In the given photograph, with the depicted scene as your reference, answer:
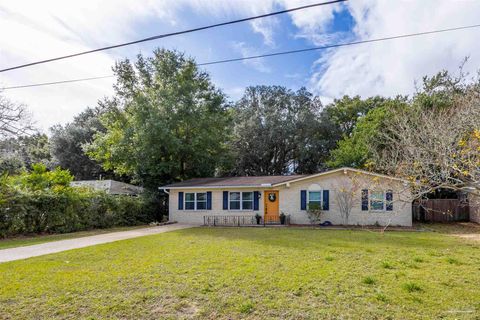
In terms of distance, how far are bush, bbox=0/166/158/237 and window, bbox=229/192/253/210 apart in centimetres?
618

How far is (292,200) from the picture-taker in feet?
57.2

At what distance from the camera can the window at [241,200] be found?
18.2m

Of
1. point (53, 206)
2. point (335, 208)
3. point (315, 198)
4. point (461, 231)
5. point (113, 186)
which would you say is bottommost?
point (461, 231)

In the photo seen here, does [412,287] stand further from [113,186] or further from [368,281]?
[113,186]

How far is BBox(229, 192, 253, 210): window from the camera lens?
1817 cm

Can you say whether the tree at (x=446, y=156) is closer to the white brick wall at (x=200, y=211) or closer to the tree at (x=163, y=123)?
the white brick wall at (x=200, y=211)

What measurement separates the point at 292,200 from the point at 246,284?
12.2 meters

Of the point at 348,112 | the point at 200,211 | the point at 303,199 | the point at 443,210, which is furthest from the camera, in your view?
the point at 348,112

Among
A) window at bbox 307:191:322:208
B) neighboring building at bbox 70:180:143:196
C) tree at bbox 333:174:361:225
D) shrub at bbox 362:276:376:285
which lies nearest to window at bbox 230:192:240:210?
window at bbox 307:191:322:208

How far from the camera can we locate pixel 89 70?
12375mm

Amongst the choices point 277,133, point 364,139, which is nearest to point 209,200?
point 364,139

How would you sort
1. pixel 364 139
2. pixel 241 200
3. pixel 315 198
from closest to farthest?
1. pixel 315 198
2. pixel 241 200
3. pixel 364 139

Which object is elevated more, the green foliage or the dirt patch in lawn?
the green foliage

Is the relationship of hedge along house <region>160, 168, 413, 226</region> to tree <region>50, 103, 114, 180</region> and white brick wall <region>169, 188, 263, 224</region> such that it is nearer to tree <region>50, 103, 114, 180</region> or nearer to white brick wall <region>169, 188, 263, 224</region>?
white brick wall <region>169, 188, 263, 224</region>
